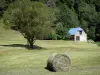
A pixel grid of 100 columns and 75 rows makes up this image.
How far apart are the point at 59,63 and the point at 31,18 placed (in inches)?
970

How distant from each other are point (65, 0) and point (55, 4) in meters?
4.91

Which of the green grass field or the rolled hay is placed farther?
the rolled hay

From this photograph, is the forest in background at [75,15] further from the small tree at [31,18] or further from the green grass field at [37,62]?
the green grass field at [37,62]

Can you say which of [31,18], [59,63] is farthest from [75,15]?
[59,63]

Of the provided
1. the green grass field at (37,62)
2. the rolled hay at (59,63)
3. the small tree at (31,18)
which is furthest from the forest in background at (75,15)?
the rolled hay at (59,63)

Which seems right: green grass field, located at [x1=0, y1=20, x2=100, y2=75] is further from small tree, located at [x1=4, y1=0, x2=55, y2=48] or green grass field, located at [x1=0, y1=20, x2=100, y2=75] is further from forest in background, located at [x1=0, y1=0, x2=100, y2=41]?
forest in background, located at [x1=0, y1=0, x2=100, y2=41]

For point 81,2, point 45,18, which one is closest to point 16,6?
point 45,18

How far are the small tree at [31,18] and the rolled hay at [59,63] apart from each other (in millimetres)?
22550

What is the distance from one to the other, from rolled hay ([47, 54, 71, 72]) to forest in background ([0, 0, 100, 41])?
6133 centimetres

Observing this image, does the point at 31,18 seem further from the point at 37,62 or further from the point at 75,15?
the point at 75,15

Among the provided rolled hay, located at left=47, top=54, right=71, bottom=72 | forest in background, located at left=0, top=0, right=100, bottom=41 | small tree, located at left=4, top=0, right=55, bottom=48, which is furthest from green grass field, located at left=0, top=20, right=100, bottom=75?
forest in background, located at left=0, top=0, right=100, bottom=41

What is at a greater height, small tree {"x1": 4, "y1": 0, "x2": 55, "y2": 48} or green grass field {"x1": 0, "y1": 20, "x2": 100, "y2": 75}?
small tree {"x1": 4, "y1": 0, "x2": 55, "y2": 48}

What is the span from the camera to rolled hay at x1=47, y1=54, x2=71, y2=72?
73.6 feet

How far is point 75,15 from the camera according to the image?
106 m
